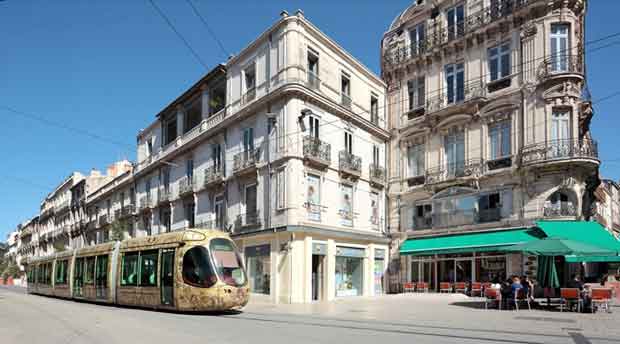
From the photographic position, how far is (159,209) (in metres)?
35.0

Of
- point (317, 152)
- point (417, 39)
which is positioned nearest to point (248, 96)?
point (317, 152)

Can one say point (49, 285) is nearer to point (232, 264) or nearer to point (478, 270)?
point (232, 264)

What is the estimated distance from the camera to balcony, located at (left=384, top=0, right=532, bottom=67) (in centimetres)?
2359

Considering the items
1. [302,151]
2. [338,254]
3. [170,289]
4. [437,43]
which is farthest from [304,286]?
[437,43]

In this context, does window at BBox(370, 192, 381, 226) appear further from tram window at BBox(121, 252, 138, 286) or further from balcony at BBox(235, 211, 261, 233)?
tram window at BBox(121, 252, 138, 286)

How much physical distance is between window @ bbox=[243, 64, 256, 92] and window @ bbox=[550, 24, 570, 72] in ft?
47.1

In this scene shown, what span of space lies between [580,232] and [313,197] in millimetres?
11670

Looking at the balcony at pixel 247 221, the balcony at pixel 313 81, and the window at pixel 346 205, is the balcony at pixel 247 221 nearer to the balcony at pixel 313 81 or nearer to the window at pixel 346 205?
the window at pixel 346 205

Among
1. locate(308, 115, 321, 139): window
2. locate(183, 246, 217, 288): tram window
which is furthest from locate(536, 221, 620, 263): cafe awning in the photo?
locate(183, 246, 217, 288): tram window

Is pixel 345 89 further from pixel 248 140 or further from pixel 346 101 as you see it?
pixel 248 140

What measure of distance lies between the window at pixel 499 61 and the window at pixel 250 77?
39.6 feet

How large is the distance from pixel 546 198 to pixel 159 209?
25.3 metres

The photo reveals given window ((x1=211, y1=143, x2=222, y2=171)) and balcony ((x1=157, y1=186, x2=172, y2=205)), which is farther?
balcony ((x1=157, y1=186, x2=172, y2=205))

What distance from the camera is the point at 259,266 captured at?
2327 cm
